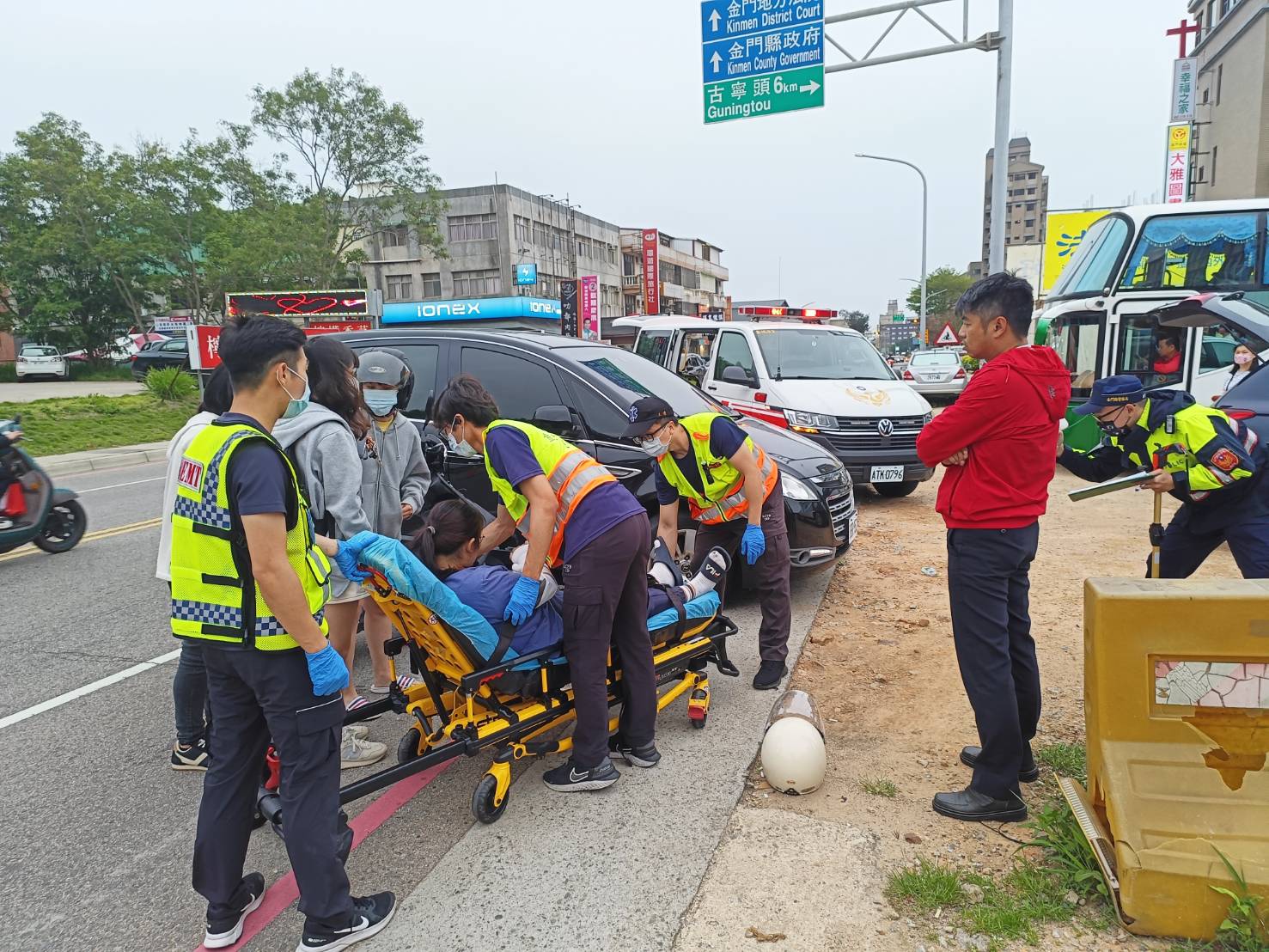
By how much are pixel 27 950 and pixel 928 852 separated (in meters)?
2.99

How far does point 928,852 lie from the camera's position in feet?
9.07

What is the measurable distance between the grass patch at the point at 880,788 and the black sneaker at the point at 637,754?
2.92ft

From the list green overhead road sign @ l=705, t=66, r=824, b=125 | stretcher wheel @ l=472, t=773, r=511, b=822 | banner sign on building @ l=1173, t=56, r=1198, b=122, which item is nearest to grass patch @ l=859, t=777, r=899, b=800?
stretcher wheel @ l=472, t=773, r=511, b=822

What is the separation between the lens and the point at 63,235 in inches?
1130

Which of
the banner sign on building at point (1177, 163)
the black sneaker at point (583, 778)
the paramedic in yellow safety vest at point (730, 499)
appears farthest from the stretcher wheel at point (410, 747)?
the banner sign on building at point (1177, 163)

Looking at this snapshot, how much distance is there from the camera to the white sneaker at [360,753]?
3561 mm

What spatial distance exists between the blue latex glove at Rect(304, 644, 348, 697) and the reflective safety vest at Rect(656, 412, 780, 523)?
2.24 meters

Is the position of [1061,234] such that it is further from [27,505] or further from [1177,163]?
[27,505]

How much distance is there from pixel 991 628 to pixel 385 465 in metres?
2.90

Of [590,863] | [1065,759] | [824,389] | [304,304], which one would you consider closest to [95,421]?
[304,304]

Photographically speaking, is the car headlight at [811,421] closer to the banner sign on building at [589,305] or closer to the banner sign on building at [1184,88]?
the banner sign on building at [589,305]

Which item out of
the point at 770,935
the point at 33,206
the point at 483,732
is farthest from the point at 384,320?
the point at 33,206

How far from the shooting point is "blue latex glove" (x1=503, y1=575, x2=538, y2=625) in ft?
10.1

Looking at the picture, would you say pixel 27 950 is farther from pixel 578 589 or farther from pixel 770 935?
pixel 770 935
